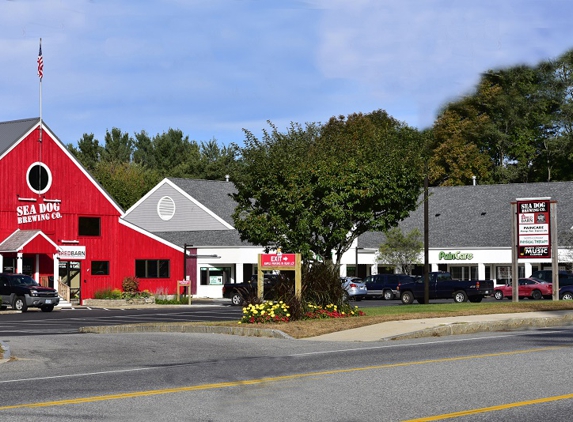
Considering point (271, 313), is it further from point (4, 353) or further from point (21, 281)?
point (21, 281)

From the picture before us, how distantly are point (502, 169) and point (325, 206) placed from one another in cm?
4980

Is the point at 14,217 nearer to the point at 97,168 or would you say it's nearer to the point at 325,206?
the point at 325,206

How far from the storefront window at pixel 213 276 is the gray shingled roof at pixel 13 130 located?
15.3 meters

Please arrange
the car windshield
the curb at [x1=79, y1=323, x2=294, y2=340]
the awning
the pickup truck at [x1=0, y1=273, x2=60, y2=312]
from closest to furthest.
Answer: the curb at [x1=79, y1=323, x2=294, y2=340] → the pickup truck at [x1=0, y1=273, x2=60, y2=312] → the car windshield → the awning

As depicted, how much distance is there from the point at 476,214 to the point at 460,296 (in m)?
23.7

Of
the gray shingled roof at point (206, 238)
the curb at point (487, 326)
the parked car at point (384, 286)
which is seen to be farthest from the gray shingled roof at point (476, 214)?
the curb at point (487, 326)

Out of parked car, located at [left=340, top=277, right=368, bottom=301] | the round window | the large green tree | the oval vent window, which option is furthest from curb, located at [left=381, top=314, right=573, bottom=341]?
the oval vent window

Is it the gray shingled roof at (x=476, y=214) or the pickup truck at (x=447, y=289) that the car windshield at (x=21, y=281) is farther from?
the gray shingled roof at (x=476, y=214)

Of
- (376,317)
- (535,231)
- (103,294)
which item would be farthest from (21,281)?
(535,231)

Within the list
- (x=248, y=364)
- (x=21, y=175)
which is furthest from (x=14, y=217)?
(x=248, y=364)

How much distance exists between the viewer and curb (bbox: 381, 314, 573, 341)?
23.7m

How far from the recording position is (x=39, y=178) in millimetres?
56500

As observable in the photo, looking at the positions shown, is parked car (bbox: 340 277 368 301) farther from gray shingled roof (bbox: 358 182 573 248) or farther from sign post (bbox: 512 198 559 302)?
sign post (bbox: 512 198 559 302)

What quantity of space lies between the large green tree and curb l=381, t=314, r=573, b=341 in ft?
40.9
